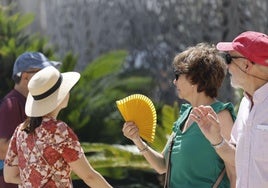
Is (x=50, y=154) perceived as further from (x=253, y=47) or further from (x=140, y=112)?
(x=253, y=47)

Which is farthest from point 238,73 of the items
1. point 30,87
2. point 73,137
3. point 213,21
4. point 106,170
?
point 213,21

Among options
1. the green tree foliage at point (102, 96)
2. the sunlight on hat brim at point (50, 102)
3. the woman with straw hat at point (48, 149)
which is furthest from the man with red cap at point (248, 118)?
the green tree foliage at point (102, 96)

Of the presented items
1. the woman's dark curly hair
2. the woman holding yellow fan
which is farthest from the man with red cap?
the woman's dark curly hair

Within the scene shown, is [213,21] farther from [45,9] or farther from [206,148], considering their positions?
[206,148]

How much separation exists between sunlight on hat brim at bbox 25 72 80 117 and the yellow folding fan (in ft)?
1.01

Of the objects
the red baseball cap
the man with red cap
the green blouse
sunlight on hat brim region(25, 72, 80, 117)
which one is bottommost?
the green blouse

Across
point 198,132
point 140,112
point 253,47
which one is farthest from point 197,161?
point 253,47

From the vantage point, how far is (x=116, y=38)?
932 centimetres

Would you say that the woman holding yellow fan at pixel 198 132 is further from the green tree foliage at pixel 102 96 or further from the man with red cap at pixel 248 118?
the green tree foliage at pixel 102 96

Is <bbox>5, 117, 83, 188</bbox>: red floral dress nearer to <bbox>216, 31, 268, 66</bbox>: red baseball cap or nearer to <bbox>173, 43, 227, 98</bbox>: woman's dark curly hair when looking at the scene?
<bbox>173, 43, 227, 98</bbox>: woman's dark curly hair

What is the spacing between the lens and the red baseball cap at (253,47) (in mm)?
3307

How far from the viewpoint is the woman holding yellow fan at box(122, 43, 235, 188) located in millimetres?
3752

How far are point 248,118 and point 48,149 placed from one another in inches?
44.5

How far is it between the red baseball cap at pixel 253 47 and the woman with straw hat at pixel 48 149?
1.03 m
